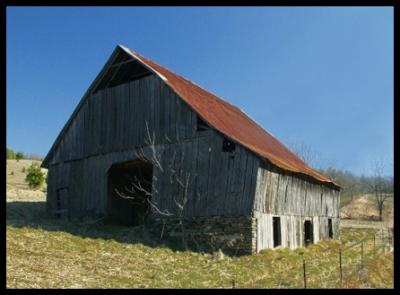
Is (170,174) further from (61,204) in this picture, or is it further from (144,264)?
(61,204)

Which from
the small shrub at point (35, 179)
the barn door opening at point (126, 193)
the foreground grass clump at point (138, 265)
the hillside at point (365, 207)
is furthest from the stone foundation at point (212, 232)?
the hillside at point (365, 207)

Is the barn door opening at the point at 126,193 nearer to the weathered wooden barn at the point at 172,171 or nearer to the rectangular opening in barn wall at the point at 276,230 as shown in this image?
the weathered wooden barn at the point at 172,171

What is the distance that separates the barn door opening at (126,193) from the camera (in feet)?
74.1

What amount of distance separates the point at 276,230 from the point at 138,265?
8.19 metres

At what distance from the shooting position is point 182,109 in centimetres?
2036

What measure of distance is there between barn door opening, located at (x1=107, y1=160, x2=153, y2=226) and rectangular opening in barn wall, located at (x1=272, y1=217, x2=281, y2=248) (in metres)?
6.25

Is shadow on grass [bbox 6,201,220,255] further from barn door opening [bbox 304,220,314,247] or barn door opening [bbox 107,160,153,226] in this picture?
barn door opening [bbox 304,220,314,247]

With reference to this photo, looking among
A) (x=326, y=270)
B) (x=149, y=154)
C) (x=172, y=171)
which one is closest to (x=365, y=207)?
(x=149, y=154)

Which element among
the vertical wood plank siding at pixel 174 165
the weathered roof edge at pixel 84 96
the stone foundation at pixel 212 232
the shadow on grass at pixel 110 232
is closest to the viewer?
the stone foundation at pixel 212 232

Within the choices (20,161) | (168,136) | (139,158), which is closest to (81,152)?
(139,158)

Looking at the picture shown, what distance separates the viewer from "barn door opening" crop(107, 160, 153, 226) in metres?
22.6

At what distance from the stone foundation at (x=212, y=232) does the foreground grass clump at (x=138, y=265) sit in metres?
0.70

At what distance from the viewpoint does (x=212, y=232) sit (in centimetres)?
1867

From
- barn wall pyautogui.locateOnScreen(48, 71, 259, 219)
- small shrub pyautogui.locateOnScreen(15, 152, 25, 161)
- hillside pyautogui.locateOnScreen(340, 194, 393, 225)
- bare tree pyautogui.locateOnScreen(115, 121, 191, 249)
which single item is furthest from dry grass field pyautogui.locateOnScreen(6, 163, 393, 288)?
small shrub pyautogui.locateOnScreen(15, 152, 25, 161)
